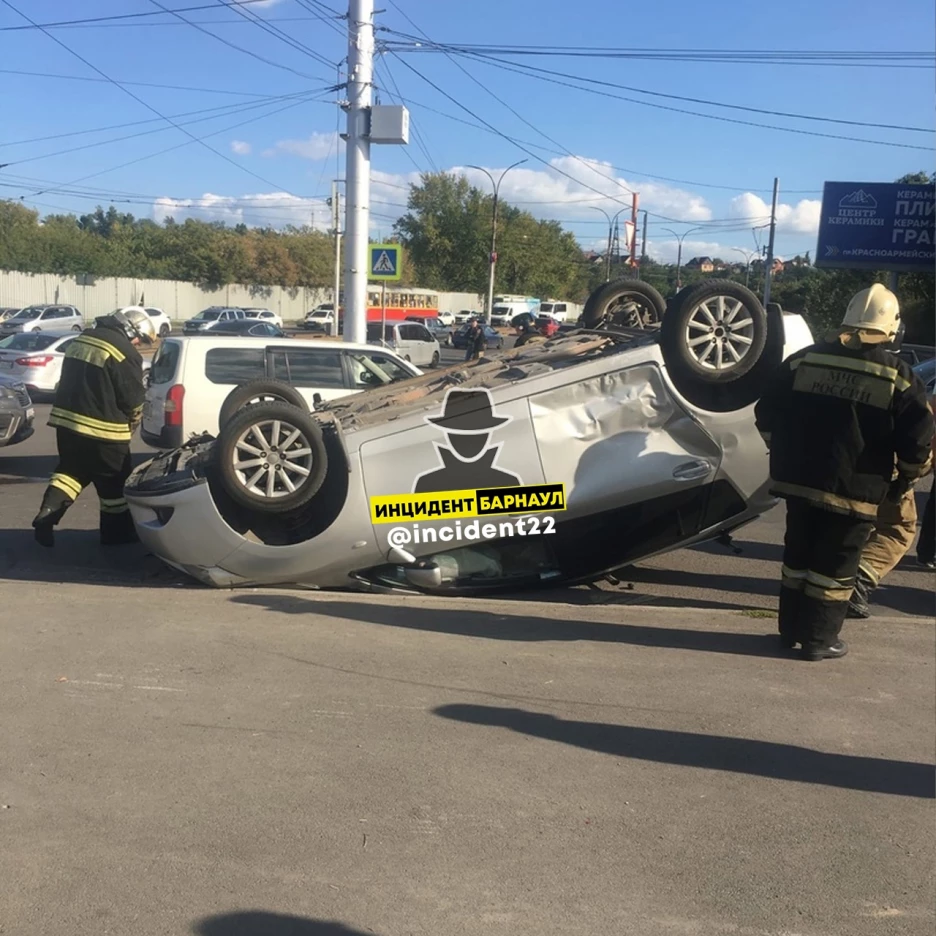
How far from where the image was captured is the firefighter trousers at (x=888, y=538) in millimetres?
5853

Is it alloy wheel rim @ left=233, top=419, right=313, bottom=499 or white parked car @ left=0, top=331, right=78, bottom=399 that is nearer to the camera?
alloy wheel rim @ left=233, top=419, right=313, bottom=499

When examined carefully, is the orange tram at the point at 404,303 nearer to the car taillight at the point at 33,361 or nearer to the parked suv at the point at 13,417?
the car taillight at the point at 33,361

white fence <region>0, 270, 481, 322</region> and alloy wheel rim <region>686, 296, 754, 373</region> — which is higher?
white fence <region>0, 270, 481, 322</region>

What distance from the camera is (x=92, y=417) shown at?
6.93 metres

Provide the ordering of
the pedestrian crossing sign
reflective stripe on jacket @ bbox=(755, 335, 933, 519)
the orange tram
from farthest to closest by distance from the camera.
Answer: the orange tram
the pedestrian crossing sign
reflective stripe on jacket @ bbox=(755, 335, 933, 519)

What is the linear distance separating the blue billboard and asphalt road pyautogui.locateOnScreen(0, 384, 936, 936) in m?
31.1

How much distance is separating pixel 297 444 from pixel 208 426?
5.09 meters

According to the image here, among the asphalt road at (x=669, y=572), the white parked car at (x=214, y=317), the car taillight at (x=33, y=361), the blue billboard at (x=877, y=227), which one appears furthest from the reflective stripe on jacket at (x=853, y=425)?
the white parked car at (x=214, y=317)

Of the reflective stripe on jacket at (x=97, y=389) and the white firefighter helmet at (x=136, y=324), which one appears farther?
the white firefighter helmet at (x=136, y=324)

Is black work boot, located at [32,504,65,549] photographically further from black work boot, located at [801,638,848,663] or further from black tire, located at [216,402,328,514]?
black work boot, located at [801,638,848,663]

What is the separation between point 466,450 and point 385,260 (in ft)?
35.9

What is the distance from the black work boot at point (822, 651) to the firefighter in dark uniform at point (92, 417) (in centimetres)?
485

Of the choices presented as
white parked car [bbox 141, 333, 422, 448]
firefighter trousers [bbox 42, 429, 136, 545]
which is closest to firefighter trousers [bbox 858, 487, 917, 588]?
firefighter trousers [bbox 42, 429, 136, 545]

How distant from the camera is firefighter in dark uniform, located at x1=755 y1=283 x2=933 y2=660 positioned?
4605 millimetres
